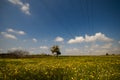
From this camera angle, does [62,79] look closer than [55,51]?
Yes

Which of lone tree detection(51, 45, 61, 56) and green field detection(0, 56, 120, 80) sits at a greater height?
lone tree detection(51, 45, 61, 56)

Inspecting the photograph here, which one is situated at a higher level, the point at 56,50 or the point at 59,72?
the point at 56,50

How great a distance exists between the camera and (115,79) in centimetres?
870

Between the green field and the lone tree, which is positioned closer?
the green field

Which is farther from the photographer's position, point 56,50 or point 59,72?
point 56,50

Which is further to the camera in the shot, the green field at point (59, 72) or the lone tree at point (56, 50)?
the lone tree at point (56, 50)

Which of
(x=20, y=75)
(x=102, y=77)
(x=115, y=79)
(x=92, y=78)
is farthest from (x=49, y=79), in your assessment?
(x=115, y=79)

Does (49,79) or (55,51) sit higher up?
(55,51)

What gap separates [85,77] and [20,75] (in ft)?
12.0

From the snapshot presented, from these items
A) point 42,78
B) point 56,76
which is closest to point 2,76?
point 42,78

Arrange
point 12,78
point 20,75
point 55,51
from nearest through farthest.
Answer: point 12,78, point 20,75, point 55,51

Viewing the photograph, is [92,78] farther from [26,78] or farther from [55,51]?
[55,51]

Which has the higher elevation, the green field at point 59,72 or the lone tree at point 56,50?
the lone tree at point 56,50

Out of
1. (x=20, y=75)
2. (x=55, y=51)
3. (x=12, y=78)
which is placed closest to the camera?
(x=12, y=78)
